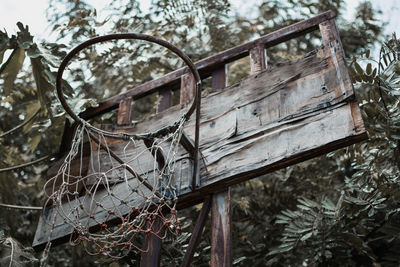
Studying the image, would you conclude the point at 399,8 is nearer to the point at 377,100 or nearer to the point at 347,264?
the point at 377,100

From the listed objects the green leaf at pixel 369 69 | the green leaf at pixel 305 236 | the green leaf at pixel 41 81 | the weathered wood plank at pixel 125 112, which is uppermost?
the green leaf at pixel 41 81

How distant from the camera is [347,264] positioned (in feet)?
15.3

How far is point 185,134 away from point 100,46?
7.76 feet

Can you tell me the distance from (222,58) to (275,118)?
34.6 inches

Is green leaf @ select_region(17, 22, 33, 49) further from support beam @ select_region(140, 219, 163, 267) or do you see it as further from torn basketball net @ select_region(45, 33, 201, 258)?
support beam @ select_region(140, 219, 163, 267)

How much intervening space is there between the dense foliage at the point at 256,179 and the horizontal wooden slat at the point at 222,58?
0.84ft

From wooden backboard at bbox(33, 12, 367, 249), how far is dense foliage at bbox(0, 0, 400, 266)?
70cm

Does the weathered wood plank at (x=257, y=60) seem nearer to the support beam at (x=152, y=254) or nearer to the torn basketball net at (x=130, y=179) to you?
the torn basketball net at (x=130, y=179)

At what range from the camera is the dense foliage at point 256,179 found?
14.2ft

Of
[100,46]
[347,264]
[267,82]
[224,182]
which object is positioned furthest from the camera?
[100,46]

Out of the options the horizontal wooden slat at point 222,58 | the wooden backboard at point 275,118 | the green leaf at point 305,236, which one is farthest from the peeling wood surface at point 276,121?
the green leaf at point 305,236

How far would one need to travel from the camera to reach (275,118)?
11.7 feet

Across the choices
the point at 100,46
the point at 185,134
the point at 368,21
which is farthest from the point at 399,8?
the point at 185,134

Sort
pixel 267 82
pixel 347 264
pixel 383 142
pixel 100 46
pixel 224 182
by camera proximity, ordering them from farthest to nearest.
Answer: pixel 100 46
pixel 347 264
pixel 383 142
pixel 267 82
pixel 224 182
